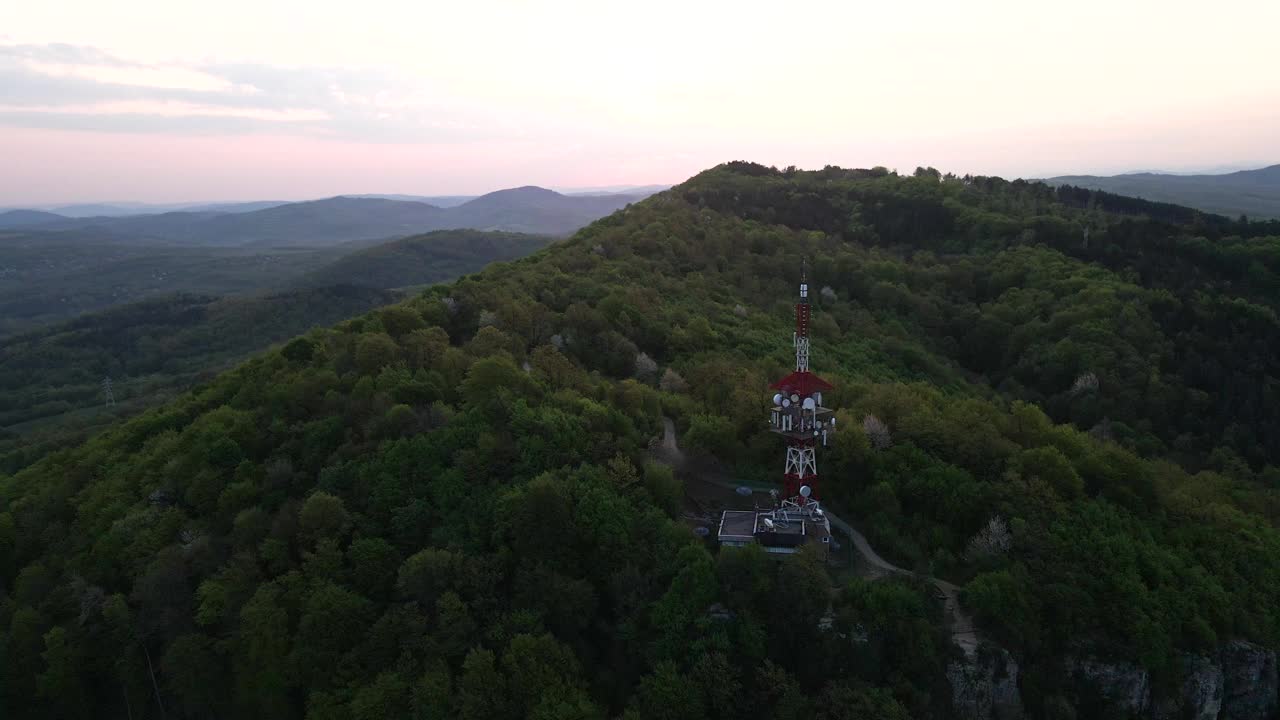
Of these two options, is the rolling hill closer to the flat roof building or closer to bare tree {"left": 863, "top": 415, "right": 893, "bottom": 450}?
the flat roof building

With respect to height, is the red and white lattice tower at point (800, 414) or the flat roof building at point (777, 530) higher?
the red and white lattice tower at point (800, 414)

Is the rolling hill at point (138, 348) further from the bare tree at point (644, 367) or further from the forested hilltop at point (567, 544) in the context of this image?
the bare tree at point (644, 367)

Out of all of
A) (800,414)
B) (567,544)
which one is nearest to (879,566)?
(800,414)

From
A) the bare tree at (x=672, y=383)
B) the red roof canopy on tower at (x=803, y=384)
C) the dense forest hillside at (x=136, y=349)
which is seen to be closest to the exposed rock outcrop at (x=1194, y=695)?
the red roof canopy on tower at (x=803, y=384)

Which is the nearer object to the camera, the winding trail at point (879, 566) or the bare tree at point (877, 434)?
the winding trail at point (879, 566)

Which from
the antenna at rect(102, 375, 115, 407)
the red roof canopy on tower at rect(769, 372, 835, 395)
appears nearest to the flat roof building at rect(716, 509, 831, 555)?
the red roof canopy on tower at rect(769, 372, 835, 395)

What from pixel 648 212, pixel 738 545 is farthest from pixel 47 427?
pixel 738 545
